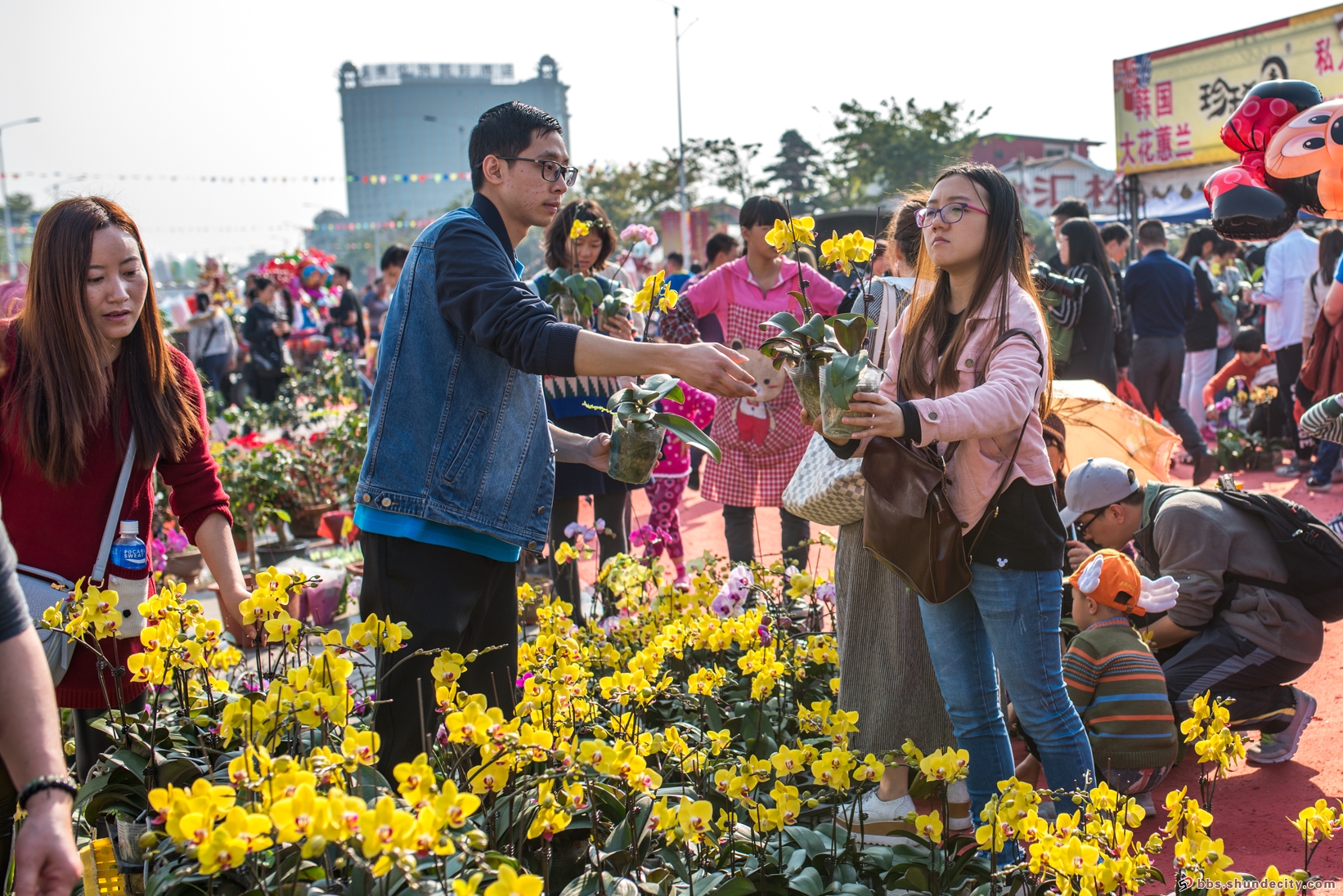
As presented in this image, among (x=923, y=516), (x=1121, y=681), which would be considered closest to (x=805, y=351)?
(x=923, y=516)

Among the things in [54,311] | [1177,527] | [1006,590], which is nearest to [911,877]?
[1006,590]

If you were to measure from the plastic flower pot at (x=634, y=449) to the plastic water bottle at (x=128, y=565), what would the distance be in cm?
107

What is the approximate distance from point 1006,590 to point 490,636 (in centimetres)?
116

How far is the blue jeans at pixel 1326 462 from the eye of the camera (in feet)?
22.2

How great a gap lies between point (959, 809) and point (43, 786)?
2.20 metres

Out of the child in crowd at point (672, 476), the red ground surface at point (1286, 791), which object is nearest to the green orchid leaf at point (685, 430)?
the red ground surface at point (1286, 791)

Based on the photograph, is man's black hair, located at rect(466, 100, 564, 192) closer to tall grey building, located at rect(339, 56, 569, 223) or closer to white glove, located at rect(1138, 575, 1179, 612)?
white glove, located at rect(1138, 575, 1179, 612)

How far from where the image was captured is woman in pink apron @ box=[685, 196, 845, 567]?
4406 millimetres

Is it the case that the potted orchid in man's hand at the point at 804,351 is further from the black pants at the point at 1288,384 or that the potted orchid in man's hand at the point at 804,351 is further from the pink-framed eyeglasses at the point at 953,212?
the black pants at the point at 1288,384

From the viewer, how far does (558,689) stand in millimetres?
2062

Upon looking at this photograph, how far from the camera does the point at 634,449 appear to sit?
2.34 m

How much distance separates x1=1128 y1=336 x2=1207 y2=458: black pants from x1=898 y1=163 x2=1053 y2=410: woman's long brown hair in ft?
18.1

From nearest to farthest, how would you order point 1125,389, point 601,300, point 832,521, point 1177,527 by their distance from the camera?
point 832,521 → point 1177,527 → point 601,300 → point 1125,389

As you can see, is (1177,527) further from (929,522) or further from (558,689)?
(558,689)
